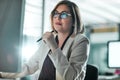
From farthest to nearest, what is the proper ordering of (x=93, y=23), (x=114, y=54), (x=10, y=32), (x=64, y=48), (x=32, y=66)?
(x=93, y=23) < (x=114, y=54) < (x=10, y=32) < (x=32, y=66) < (x=64, y=48)

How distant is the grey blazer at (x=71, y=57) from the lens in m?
1.22

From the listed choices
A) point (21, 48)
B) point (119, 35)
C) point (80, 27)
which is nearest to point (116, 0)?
point (119, 35)

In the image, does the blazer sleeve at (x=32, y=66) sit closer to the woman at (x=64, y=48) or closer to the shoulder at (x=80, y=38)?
the woman at (x=64, y=48)

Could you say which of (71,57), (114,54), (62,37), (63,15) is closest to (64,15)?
(63,15)

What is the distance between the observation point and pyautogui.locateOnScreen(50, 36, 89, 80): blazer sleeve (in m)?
1.22

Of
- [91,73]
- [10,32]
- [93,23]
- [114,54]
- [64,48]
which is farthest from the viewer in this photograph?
[93,23]

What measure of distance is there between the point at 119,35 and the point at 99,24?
88 cm

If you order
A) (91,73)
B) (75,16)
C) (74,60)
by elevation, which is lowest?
(91,73)

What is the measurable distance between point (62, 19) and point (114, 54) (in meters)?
1.07

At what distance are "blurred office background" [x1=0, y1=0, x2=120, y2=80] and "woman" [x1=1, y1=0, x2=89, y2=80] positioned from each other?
2.40 feet

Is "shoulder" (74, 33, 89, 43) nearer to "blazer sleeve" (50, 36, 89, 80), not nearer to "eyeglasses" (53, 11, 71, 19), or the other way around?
"blazer sleeve" (50, 36, 89, 80)

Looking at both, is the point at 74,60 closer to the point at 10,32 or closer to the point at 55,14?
the point at 55,14

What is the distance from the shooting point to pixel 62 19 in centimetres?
142

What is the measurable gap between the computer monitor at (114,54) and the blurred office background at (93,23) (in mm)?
383
